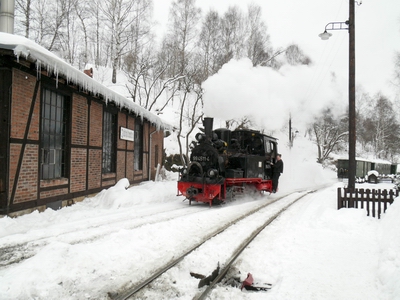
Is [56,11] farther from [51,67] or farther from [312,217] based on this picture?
[312,217]

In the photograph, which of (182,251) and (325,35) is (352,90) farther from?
(182,251)

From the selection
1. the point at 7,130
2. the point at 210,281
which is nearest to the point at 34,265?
the point at 210,281

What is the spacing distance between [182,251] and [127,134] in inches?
313

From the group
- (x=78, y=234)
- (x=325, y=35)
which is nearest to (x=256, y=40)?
(x=325, y=35)

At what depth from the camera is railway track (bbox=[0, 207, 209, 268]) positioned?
4287 mm

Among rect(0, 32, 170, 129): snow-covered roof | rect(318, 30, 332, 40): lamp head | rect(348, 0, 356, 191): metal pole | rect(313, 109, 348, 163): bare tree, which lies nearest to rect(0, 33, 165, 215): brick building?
rect(0, 32, 170, 129): snow-covered roof

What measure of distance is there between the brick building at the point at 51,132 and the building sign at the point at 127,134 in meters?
0.04

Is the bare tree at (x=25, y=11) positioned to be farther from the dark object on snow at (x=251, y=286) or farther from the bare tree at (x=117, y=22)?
the dark object on snow at (x=251, y=286)

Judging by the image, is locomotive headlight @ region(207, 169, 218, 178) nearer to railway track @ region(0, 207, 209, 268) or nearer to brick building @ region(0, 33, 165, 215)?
railway track @ region(0, 207, 209, 268)

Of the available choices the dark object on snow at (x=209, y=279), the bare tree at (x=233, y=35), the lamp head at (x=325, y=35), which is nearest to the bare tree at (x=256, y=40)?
the bare tree at (x=233, y=35)

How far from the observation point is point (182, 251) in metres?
4.68

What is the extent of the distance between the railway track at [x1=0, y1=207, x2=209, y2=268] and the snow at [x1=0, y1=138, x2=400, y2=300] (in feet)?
0.05

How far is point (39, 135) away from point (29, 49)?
2077 millimetres

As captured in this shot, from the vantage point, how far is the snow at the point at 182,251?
3.38 meters
